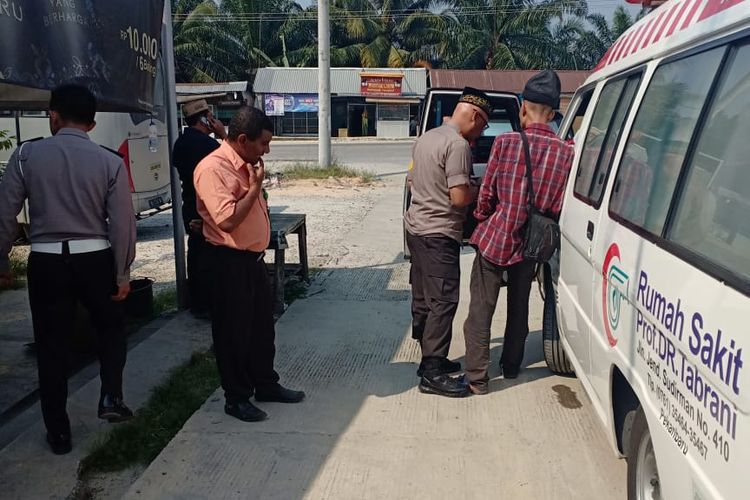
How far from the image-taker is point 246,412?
4.00 meters

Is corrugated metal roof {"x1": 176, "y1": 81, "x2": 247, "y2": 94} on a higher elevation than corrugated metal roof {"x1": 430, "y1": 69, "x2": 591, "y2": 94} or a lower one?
lower

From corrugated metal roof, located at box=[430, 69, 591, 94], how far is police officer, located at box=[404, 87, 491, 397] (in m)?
29.5

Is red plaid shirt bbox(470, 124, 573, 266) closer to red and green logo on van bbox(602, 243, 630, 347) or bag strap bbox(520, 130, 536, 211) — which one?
bag strap bbox(520, 130, 536, 211)

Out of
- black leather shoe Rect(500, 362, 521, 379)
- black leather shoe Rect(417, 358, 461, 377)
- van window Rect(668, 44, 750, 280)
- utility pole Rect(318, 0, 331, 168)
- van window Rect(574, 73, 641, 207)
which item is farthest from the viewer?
utility pole Rect(318, 0, 331, 168)

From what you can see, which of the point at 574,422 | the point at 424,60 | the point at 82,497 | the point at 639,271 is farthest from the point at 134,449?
the point at 424,60

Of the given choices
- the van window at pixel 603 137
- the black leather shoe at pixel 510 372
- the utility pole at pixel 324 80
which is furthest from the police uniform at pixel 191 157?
the utility pole at pixel 324 80

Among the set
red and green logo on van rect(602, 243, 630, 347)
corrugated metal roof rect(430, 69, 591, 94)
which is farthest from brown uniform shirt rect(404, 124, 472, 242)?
corrugated metal roof rect(430, 69, 591, 94)

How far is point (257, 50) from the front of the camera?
38.7m

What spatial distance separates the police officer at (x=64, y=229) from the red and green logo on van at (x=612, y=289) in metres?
2.42

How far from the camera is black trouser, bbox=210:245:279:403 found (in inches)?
149

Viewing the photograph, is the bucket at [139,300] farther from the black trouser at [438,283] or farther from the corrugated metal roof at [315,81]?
the corrugated metal roof at [315,81]

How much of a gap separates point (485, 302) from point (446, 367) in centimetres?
67

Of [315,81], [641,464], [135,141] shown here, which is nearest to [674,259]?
[641,464]

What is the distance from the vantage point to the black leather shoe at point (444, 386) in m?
4.32
